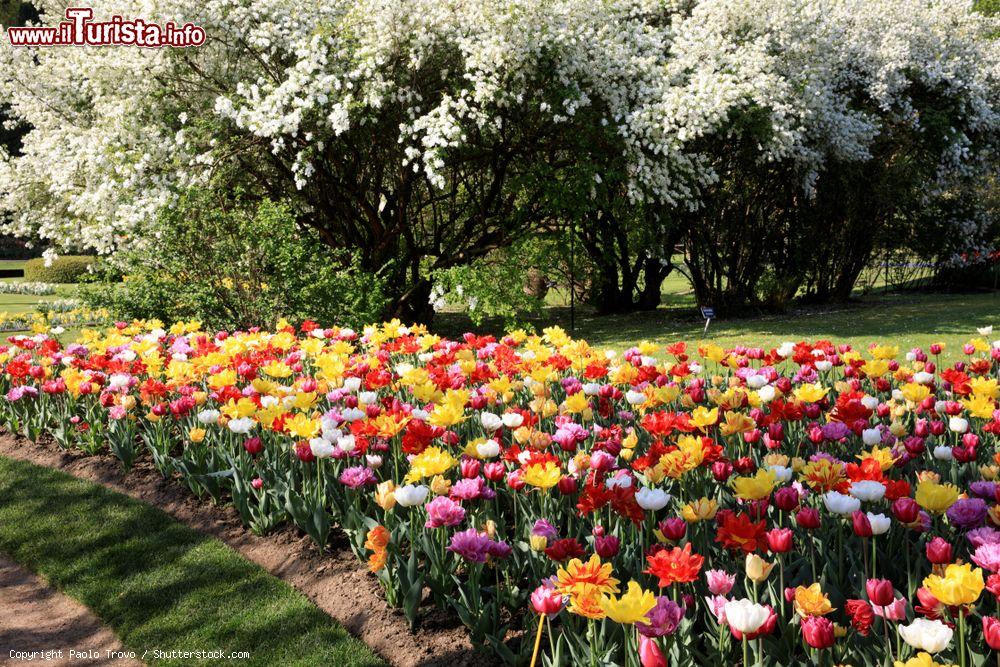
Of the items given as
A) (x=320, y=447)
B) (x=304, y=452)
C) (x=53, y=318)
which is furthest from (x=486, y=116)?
(x=53, y=318)

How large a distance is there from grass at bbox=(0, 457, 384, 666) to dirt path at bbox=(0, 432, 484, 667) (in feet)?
0.21

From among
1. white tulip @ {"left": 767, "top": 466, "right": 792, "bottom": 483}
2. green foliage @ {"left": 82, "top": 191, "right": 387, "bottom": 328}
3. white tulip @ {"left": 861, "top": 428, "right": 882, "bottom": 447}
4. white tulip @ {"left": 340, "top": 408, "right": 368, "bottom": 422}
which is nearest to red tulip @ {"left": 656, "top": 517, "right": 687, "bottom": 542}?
white tulip @ {"left": 767, "top": 466, "right": 792, "bottom": 483}

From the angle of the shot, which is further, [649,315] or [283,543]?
[649,315]

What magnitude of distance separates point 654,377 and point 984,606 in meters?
2.04

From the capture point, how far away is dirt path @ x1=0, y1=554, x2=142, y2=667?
285 centimetres

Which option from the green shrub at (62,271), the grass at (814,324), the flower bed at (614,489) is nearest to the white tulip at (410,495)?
the flower bed at (614,489)

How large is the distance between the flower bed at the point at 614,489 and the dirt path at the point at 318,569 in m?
0.08

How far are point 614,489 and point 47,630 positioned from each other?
2328 mm

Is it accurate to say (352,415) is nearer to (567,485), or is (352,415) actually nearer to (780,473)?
(567,485)

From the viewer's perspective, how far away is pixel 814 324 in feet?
37.4

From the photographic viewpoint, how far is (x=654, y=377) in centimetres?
411

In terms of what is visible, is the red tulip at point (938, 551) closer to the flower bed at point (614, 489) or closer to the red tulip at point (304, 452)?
the flower bed at point (614, 489)

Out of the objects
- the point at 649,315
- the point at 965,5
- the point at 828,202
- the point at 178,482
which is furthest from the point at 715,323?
the point at 178,482

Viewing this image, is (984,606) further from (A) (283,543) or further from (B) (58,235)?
(B) (58,235)
